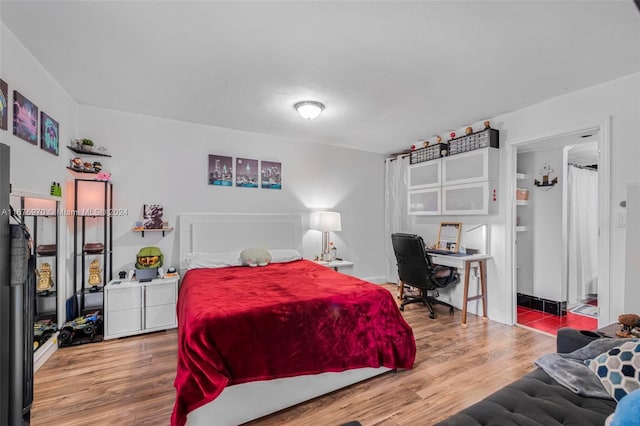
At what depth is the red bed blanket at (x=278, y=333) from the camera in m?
1.62

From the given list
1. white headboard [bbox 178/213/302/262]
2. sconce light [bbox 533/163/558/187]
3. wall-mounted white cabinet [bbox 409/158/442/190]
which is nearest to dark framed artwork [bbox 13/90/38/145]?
white headboard [bbox 178/213/302/262]

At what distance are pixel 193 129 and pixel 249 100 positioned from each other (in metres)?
1.17

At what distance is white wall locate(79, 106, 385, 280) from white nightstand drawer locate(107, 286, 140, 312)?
A: 0.50 meters

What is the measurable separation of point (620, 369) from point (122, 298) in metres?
3.75

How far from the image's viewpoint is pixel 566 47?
2051 mm

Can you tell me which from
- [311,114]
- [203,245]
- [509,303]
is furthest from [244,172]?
[509,303]

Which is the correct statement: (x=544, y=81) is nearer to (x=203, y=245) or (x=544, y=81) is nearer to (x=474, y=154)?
(x=474, y=154)

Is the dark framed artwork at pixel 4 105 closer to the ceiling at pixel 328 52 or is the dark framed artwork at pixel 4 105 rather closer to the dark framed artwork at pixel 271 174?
the ceiling at pixel 328 52

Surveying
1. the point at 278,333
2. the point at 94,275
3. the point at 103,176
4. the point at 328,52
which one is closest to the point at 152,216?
the point at 103,176

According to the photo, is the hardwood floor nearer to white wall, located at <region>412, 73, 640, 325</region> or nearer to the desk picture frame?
white wall, located at <region>412, 73, 640, 325</region>

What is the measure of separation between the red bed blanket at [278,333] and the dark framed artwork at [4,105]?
1.65 metres

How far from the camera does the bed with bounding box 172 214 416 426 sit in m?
1.63

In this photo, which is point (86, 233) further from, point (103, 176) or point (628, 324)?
point (628, 324)

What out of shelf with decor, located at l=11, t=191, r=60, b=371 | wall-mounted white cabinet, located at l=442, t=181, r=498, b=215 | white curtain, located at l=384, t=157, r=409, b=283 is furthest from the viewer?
white curtain, located at l=384, t=157, r=409, b=283
